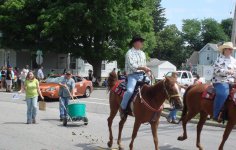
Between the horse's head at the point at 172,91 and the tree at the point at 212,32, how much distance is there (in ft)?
370

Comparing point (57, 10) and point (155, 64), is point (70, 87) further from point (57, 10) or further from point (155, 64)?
point (155, 64)

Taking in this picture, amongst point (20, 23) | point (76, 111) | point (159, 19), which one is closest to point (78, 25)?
point (20, 23)

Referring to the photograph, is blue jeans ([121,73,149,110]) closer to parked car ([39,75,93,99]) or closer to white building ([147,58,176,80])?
parked car ([39,75,93,99])

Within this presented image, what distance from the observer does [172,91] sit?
28.6 feet

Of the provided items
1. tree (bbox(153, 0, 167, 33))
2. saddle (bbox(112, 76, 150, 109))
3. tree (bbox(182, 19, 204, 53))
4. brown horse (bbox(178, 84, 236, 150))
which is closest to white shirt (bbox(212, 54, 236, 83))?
brown horse (bbox(178, 84, 236, 150))

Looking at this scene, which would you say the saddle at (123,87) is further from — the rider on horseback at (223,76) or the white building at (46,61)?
the white building at (46,61)

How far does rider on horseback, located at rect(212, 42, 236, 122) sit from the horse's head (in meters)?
1.22

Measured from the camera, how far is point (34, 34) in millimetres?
38656

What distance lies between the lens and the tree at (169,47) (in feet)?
339

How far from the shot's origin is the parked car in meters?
24.5

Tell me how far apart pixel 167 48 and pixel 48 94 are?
267 ft

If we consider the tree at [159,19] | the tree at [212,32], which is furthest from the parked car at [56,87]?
the tree at [212,32]

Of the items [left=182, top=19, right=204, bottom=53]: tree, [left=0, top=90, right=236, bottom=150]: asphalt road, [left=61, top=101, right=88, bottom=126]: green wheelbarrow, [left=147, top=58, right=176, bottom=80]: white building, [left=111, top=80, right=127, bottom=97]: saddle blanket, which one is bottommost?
[left=0, top=90, right=236, bottom=150]: asphalt road

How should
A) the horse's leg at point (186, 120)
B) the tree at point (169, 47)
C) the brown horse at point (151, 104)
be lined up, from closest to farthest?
the brown horse at point (151, 104) < the horse's leg at point (186, 120) < the tree at point (169, 47)
